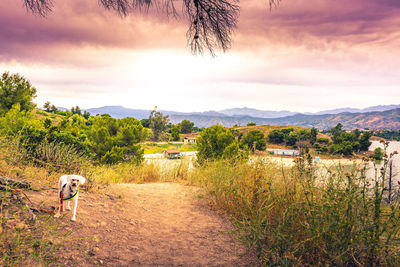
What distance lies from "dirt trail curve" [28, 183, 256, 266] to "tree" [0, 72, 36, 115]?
1620 inches

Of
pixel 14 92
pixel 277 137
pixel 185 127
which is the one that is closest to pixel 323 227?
pixel 14 92

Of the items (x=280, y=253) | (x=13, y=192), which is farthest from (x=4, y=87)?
(x=280, y=253)

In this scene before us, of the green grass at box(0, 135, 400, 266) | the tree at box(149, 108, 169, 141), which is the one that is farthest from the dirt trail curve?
the tree at box(149, 108, 169, 141)

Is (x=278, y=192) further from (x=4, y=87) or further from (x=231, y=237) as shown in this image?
(x=4, y=87)

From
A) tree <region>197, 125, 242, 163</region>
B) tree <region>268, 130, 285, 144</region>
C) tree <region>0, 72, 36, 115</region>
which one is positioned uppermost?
tree <region>0, 72, 36, 115</region>

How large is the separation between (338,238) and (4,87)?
49.0 m

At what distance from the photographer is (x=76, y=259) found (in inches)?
97.2

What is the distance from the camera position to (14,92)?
38094mm

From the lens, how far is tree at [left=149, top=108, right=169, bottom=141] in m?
73.0

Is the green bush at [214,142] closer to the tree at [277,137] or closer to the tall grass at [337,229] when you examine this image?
the tall grass at [337,229]

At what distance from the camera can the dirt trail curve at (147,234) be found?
2736 millimetres

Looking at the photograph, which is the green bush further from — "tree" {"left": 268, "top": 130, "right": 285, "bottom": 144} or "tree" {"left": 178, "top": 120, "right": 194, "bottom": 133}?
"tree" {"left": 178, "top": 120, "right": 194, "bottom": 133}

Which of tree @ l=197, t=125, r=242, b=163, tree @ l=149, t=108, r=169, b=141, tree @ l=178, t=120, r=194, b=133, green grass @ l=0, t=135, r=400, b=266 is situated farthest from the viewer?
tree @ l=178, t=120, r=194, b=133

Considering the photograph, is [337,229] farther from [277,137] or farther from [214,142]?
[277,137]
